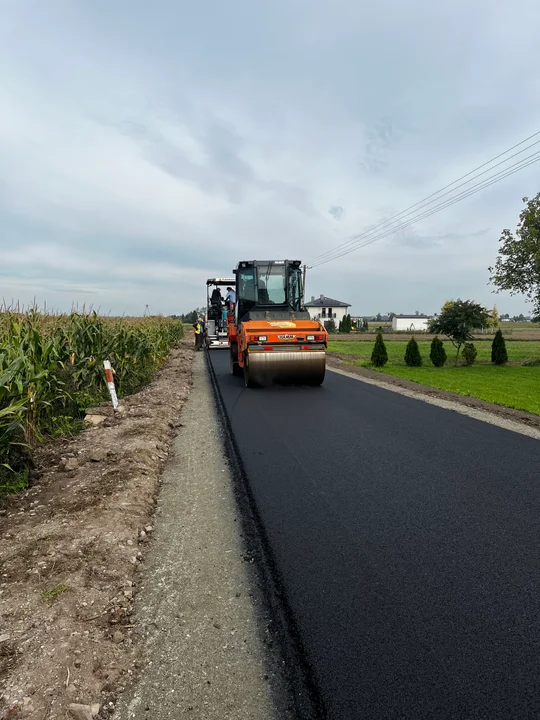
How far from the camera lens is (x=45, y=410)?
6.88m

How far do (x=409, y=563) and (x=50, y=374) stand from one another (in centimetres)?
602

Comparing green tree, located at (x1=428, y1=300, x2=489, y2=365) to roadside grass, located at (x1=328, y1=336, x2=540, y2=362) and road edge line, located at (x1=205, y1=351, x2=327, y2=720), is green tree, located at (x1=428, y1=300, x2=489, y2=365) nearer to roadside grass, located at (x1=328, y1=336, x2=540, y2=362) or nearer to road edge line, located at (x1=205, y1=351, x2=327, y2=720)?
roadside grass, located at (x1=328, y1=336, x2=540, y2=362)

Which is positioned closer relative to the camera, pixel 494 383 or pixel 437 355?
pixel 494 383

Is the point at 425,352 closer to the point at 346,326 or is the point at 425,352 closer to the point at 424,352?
the point at 424,352

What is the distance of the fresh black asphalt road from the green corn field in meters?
2.61

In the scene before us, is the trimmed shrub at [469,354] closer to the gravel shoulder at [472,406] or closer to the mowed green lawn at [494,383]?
the mowed green lawn at [494,383]

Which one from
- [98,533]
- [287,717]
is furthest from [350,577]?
[98,533]

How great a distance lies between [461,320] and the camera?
64.2 feet

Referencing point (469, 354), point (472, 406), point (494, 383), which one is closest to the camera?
point (472, 406)

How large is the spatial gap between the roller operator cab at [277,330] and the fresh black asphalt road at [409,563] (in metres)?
3.93

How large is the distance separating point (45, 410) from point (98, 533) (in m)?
4.12

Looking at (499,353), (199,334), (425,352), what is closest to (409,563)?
(499,353)

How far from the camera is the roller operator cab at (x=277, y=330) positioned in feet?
33.4

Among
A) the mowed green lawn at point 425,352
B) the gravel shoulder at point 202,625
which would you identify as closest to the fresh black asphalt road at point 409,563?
the gravel shoulder at point 202,625
